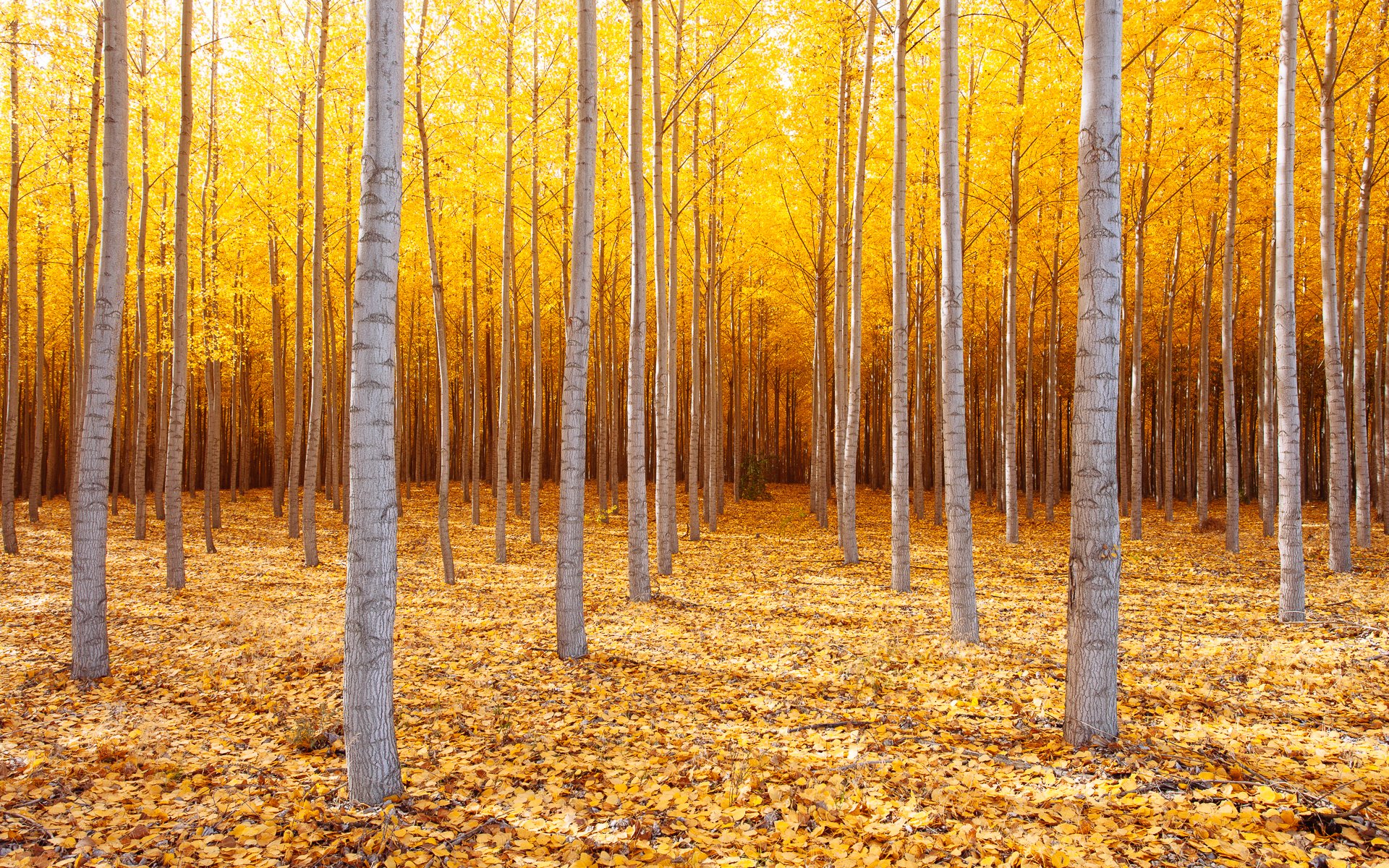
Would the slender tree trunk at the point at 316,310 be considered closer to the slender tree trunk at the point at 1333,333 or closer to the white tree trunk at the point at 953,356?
the white tree trunk at the point at 953,356

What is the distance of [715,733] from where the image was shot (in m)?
4.49

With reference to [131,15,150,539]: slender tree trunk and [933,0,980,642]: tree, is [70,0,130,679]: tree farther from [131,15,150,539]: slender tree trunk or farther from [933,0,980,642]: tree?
[933,0,980,642]: tree

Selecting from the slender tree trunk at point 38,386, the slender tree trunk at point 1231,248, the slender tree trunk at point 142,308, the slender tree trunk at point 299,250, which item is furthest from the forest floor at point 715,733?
the slender tree trunk at point 38,386

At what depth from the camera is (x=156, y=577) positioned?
9.52m

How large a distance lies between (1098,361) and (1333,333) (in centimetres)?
640

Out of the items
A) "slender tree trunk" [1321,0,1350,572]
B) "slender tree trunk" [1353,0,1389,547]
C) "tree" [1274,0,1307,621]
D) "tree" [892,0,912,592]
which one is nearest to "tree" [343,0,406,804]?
"tree" [892,0,912,592]

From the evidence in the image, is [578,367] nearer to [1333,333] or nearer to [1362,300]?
[1333,333]

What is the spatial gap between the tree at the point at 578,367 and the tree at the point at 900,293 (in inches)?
114

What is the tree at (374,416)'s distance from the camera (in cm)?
337

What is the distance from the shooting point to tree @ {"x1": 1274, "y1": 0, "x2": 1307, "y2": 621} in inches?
252

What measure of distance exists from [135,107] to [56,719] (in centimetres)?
1005

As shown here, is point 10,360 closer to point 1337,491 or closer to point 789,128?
point 789,128

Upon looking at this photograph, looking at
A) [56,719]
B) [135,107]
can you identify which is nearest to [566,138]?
[135,107]

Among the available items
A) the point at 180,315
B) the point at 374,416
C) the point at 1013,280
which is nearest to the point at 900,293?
the point at 1013,280
